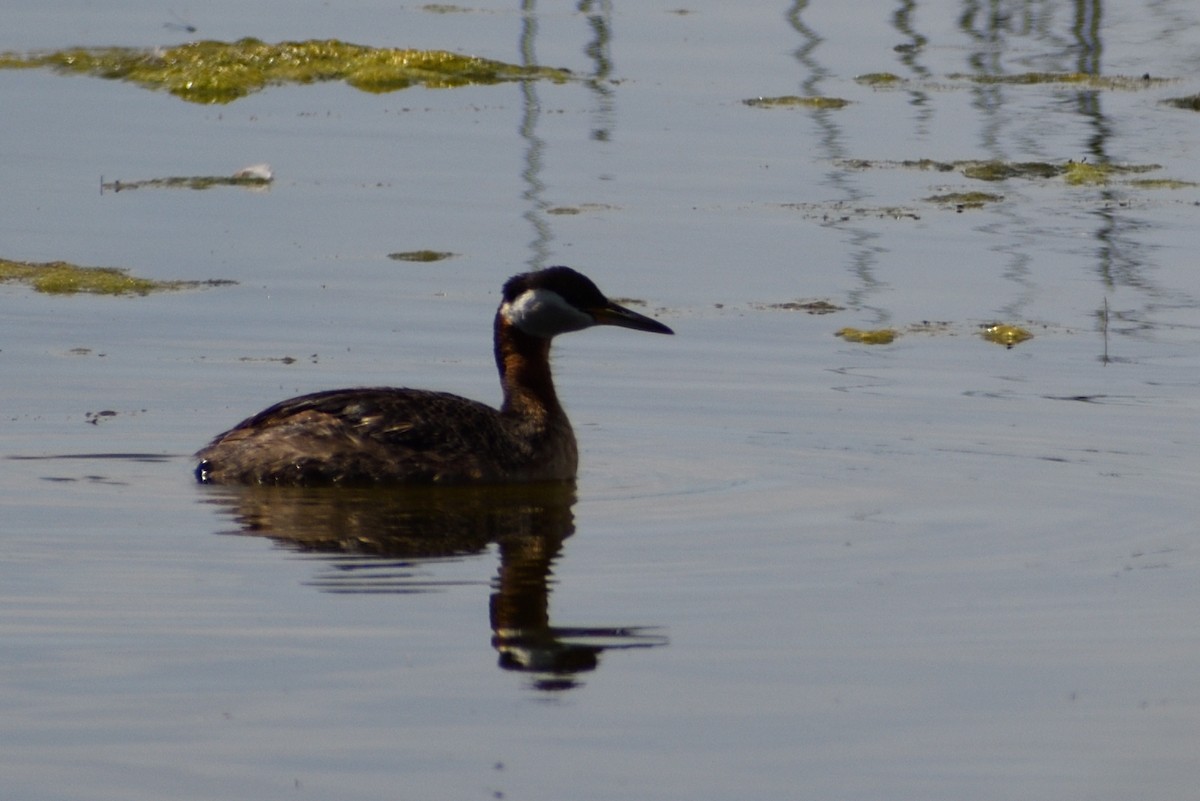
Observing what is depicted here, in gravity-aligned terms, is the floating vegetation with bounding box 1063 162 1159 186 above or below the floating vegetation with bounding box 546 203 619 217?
below

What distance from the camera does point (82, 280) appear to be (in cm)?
1380

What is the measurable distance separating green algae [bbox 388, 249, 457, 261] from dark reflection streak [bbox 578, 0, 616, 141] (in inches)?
155

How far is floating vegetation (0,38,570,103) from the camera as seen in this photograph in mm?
20422

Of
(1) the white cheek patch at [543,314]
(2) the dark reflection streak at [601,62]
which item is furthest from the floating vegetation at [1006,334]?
(2) the dark reflection streak at [601,62]

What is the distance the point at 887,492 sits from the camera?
10164 mm

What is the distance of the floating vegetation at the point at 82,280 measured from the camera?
13656 mm

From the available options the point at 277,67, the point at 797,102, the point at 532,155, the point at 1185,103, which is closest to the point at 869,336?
the point at 532,155

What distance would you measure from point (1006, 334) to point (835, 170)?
446 cm

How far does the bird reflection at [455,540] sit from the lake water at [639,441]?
3 centimetres

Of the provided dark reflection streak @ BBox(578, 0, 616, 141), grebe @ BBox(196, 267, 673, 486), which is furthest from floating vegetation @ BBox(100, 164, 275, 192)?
grebe @ BBox(196, 267, 673, 486)

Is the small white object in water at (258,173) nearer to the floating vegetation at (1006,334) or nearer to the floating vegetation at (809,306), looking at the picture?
the floating vegetation at (809,306)

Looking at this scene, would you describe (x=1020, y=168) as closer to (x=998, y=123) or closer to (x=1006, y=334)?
(x=998, y=123)

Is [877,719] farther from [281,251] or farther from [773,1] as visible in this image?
[773,1]

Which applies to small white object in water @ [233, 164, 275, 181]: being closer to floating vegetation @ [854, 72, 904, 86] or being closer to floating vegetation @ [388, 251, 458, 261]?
floating vegetation @ [388, 251, 458, 261]
